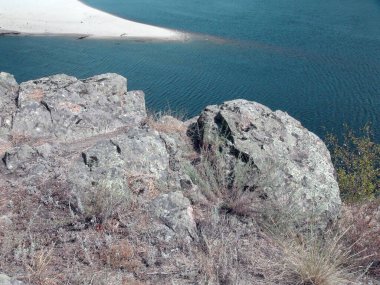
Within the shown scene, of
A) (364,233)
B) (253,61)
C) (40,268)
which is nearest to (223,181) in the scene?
(364,233)

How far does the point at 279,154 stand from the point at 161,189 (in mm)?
1824

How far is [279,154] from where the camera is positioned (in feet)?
21.5

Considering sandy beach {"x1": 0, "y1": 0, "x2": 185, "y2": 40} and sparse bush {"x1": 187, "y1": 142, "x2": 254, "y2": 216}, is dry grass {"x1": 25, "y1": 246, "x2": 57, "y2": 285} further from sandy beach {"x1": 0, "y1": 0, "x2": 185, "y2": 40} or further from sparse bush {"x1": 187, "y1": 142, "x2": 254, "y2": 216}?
sandy beach {"x1": 0, "y1": 0, "x2": 185, "y2": 40}

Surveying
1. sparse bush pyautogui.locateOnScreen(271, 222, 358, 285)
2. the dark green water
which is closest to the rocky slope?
sparse bush pyautogui.locateOnScreen(271, 222, 358, 285)

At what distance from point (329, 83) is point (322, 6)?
17.7 m

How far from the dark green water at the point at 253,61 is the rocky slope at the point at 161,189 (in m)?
8.21

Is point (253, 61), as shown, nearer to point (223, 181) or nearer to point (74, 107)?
point (74, 107)

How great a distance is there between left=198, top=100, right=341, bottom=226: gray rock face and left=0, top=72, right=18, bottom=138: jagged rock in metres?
3.11

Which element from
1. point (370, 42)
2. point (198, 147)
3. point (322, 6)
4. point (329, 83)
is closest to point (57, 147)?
point (198, 147)

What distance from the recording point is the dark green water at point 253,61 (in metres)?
19.8

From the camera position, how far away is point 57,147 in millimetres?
6332

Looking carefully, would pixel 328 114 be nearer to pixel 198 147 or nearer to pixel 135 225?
pixel 198 147

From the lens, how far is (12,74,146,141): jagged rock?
311 inches

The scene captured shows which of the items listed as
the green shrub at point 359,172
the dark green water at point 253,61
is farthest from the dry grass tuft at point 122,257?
the dark green water at point 253,61
